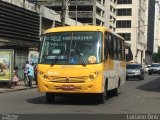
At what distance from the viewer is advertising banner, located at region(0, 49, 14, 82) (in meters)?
28.6

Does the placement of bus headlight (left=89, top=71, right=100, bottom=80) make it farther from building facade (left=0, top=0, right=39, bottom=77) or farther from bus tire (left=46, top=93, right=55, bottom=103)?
building facade (left=0, top=0, right=39, bottom=77)

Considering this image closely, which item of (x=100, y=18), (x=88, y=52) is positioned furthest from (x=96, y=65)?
(x=100, y=18)

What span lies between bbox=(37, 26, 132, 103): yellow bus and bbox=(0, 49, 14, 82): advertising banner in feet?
32.3

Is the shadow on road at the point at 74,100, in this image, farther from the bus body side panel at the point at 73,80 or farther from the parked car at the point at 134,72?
the parked car at the point at 134,72

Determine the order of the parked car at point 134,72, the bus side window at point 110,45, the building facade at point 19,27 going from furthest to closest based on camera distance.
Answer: the parked car at point 134,72
the building facade at point 19,27
the bus side window at point 110,45

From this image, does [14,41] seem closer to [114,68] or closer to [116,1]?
[114,68]

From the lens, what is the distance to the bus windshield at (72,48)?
714 inches

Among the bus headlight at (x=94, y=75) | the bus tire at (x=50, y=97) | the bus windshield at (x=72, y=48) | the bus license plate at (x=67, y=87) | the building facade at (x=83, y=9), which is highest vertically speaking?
the building facade at (x=83, y=9)

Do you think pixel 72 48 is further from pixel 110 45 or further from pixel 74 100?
pixel 74 100

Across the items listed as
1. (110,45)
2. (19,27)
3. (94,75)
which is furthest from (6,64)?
(19,27)

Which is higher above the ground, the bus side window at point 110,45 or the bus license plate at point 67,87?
the bus side window at point 110,45

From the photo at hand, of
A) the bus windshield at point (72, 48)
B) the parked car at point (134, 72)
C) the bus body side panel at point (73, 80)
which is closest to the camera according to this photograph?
the bus body side panel at point (73, 80)

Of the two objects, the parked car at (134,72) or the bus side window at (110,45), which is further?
the parked car at (134,72)

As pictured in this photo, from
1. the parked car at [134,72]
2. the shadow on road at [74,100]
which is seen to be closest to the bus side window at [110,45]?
the shadow on road at [74,100]
